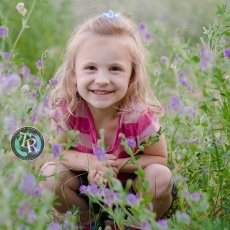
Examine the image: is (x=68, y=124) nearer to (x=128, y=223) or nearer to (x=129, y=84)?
(x=129, y=84)

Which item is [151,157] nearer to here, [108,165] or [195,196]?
[108,165]

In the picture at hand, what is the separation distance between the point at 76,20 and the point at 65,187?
3.67 meters

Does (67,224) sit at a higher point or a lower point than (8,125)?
lower

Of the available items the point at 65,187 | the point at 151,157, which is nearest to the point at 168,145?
the point at 151,157

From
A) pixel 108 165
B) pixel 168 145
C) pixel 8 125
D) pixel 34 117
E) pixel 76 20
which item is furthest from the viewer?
pixel 76 20

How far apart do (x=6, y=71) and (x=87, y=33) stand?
0.40 metres

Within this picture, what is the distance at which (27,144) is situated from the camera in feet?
6.34

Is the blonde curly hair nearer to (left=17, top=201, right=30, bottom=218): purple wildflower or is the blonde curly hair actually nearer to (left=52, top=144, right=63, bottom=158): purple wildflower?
(left=52, top=144, right=63, bottom=158): purple wildflower

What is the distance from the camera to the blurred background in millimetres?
3891

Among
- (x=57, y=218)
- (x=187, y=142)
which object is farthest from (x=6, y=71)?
(x=187, y=142)

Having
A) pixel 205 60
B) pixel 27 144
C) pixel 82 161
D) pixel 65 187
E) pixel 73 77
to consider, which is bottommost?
pixel 65 187

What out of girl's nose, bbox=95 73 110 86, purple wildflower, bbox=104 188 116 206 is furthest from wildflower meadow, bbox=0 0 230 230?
girl's nose, bbox=95 73 110 86

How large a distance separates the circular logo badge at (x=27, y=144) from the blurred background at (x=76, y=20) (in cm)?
67

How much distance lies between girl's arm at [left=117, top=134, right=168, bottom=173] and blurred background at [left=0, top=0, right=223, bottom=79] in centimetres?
63
